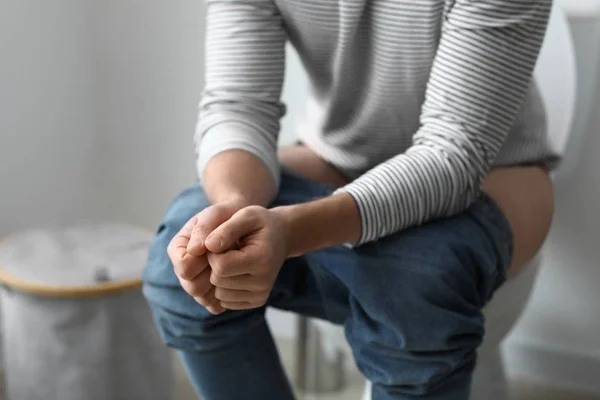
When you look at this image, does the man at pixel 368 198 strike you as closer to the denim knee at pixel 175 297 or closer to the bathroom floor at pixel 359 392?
the denim knee at pixel 175 297

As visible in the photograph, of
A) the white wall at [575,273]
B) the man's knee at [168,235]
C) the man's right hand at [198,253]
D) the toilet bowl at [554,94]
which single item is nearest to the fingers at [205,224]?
the man's right hand at [198,253]

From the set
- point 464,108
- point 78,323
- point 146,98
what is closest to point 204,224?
point 464,108

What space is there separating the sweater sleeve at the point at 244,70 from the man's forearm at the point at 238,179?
0.04 m

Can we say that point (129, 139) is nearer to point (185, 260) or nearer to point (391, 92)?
point (391, 92)

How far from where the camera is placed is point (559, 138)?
0.96 meters

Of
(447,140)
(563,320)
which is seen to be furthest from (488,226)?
(563,320)

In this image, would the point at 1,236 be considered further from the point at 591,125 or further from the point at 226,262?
the point at 591,125

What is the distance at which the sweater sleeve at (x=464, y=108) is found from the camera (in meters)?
0.68

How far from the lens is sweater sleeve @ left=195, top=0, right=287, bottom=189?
801 mm

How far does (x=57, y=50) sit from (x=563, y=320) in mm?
979

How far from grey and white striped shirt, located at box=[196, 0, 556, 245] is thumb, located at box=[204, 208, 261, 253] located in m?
0.11

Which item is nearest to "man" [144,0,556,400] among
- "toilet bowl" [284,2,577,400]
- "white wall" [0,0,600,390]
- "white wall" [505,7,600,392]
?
"toilet bowl" [284,2,577,400]

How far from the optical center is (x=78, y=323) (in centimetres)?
102

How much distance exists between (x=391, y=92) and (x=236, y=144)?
7.2 inches
